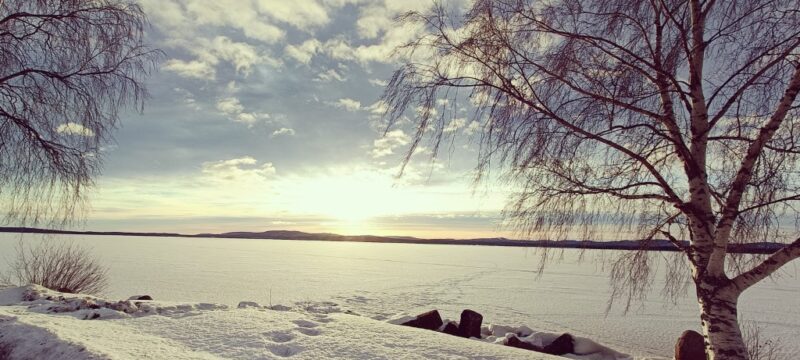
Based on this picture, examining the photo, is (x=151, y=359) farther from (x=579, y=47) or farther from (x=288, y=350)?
(x=579, y=47)

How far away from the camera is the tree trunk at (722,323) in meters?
4.64

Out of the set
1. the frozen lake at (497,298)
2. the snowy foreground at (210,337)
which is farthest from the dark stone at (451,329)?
the snowy foreground at (210,337)

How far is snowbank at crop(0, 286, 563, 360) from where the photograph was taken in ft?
15.6

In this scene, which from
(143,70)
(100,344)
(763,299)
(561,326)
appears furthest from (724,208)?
(763,299)

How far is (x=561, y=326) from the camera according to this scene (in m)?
13.5

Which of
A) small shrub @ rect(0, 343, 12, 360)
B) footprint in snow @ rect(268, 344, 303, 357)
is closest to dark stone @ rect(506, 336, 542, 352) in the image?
footprint in snow @ rect(268, 344, 303, 357)

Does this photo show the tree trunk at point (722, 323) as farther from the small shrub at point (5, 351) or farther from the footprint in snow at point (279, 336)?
the small shrub at point (5, 351)

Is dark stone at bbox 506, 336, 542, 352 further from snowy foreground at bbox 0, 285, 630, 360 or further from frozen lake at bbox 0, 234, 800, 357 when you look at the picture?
snowy foreground at bbox 0, 285, 630, 360

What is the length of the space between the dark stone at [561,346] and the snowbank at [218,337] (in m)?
5.44

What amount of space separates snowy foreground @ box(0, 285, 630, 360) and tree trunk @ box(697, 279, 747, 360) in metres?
1.71

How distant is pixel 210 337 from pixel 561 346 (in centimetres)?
782

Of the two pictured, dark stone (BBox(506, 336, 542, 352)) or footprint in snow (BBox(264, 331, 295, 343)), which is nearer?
footprint in snow (BBox(264, 331, 295, 343))

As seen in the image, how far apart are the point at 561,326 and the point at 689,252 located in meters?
9.16

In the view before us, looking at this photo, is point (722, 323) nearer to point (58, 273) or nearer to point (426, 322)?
point (426, 322)
